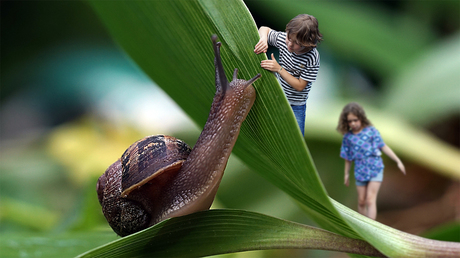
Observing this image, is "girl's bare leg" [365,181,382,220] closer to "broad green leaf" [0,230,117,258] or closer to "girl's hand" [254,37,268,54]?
"girl's hand" [254,37,268,54]

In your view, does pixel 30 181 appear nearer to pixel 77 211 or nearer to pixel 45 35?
pixel 77 211

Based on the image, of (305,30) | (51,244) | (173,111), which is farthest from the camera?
(173,111)

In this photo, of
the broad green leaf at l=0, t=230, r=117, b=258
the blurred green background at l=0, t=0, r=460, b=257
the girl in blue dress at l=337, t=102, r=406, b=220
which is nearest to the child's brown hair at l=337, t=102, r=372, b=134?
the girl in blue dress at l=337, t=102, r=406, b=220

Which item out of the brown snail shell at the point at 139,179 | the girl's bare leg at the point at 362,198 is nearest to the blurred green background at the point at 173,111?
the brown snail shell at the point at 139,179

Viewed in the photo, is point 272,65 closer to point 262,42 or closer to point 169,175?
point 262,42

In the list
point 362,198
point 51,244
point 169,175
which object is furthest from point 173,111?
point 362,198

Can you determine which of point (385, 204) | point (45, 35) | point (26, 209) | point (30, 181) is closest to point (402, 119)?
point (385, 204)

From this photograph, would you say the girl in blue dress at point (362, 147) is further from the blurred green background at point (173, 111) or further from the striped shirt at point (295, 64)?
the blurred green background at point (173, 111)
